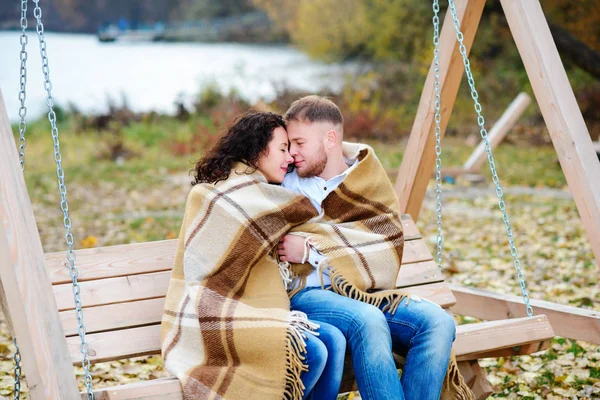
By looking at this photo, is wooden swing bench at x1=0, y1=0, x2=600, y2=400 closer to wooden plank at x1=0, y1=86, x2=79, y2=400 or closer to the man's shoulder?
wooden plank at x1=0, y1=86, x2=79, y2=400

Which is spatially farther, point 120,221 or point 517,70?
point 517,70

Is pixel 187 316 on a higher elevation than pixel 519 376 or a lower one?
higher

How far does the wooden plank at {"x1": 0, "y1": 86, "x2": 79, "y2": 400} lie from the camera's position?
2246mm

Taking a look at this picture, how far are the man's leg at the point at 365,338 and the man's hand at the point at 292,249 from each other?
0.18 meters

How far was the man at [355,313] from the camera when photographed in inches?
104

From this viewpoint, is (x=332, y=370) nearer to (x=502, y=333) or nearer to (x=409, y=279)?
(x=502, y=333)

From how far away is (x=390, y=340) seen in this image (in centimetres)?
271

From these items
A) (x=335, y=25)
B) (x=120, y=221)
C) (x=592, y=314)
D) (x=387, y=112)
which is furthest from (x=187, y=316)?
(x=335, y=25)

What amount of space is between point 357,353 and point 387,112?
1272cm

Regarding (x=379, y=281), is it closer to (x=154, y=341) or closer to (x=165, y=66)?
(x=154, y=341)

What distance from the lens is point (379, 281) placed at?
3029mm

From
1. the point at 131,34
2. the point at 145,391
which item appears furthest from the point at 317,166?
the point at 131,34

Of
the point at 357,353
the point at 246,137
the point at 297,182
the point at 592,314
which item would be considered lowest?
the point at 592,314

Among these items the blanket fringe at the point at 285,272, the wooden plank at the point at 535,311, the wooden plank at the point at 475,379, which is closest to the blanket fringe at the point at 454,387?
the wooden plank at the point at 475,379
